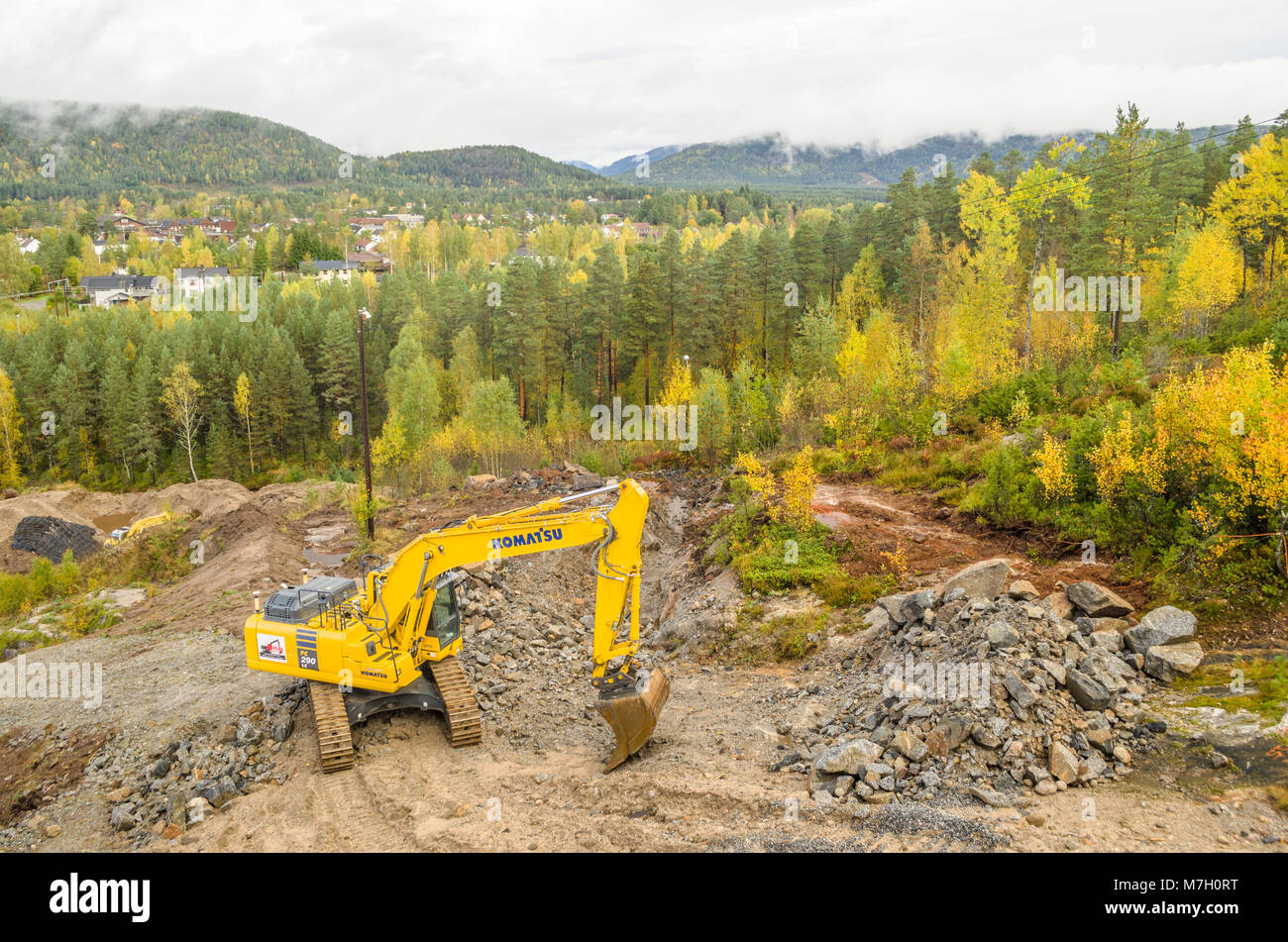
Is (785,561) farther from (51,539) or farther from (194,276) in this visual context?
(194,276)

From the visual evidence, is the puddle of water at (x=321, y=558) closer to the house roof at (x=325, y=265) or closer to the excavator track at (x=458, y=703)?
the excavator track at (x=458, y=703)

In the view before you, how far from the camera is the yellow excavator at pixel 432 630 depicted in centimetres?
1208

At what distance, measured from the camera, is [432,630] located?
13.8 metres

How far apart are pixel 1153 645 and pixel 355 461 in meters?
53.8

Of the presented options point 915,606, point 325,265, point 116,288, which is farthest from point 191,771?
point 325,265

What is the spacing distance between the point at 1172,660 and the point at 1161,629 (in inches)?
24.8

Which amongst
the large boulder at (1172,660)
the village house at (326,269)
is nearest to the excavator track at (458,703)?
the large boulder at (1172,660)

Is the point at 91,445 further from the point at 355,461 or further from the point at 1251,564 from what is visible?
the point at 1251,564

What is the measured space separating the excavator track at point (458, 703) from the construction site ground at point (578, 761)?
23 cm

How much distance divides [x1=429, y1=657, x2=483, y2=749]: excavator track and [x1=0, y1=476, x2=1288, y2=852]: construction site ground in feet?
0.77

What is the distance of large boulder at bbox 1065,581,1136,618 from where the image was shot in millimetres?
14086

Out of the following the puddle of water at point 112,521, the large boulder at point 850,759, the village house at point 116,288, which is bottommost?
the puddle of water at point 112,521

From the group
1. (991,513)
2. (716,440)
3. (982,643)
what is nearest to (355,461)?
(716,440)

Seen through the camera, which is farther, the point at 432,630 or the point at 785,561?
the point at 785,561
